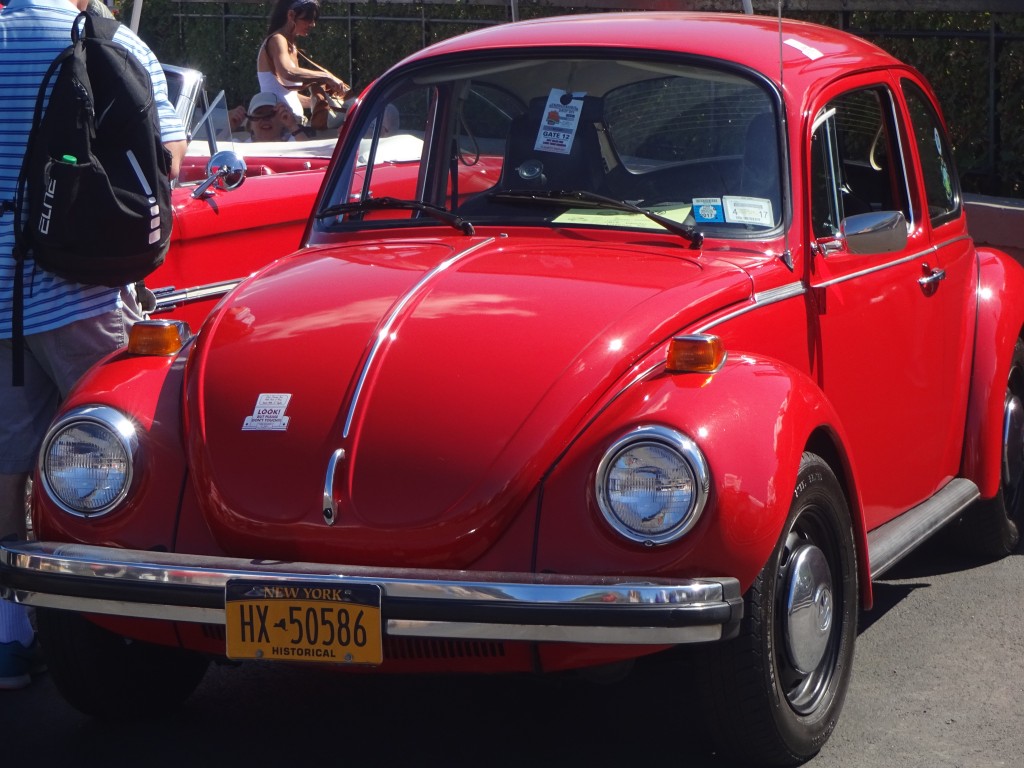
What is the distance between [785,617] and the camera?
3885 mm

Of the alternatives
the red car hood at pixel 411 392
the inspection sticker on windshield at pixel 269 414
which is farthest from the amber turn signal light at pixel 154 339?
the inspection sticker on windshield at pixel 269 414

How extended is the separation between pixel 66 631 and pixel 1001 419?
126 inches

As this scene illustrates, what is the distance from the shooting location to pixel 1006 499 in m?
5.93

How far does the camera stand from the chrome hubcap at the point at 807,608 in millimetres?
3900

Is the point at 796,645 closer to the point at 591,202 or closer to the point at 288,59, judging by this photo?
the point at 591,202

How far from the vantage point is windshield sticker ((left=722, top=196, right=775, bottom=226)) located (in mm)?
4594

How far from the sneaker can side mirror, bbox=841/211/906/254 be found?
264 centimetres

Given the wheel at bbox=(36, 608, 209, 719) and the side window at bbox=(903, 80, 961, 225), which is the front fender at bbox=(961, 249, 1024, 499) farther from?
the wheel at bbox=(36, 608, 209, 719)

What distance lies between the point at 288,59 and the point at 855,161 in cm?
634

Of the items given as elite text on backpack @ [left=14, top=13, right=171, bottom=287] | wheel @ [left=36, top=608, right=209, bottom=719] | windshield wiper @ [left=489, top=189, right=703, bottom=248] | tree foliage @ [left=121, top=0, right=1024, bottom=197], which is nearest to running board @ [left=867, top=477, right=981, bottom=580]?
windshield wiper @ [left=489, top=189, right=703, bottom=248]

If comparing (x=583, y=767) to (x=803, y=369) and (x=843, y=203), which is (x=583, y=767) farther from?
(x=843, y=203)

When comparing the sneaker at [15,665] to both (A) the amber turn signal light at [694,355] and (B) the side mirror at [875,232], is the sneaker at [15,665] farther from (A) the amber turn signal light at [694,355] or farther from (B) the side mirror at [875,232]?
(B) the side mirror at [875,232]

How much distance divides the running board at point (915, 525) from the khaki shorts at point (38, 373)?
2334 mm

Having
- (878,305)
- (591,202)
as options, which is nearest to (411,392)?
(591,202)
